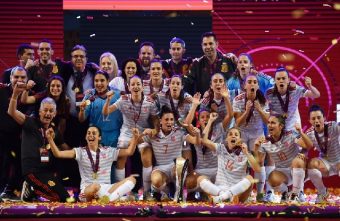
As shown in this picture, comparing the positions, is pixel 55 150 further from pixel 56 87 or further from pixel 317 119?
pixel 317 119

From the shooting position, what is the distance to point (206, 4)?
10297mm

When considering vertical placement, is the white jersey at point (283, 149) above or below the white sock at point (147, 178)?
above

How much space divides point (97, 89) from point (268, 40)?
4106 millimetres

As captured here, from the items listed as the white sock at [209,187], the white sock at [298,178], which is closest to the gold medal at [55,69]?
the white sock at [209,187]

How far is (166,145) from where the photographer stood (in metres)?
6.73

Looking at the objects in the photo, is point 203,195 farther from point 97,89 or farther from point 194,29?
point 194,29

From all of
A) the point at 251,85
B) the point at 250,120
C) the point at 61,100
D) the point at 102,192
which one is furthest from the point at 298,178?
the point at 61,100

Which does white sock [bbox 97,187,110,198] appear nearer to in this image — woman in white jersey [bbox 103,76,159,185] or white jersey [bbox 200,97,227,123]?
woman in white jersey [bbox 103,76,159,185]

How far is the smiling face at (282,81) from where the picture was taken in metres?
6.96

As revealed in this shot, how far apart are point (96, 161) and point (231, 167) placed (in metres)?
1.40

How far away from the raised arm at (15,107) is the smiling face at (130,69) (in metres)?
1.16

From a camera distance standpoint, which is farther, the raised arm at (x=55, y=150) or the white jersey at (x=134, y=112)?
the white jersey at (x=134, y=112)

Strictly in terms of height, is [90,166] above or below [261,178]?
above

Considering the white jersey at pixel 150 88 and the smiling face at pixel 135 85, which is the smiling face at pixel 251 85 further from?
the smiling face at pixel 135 85
